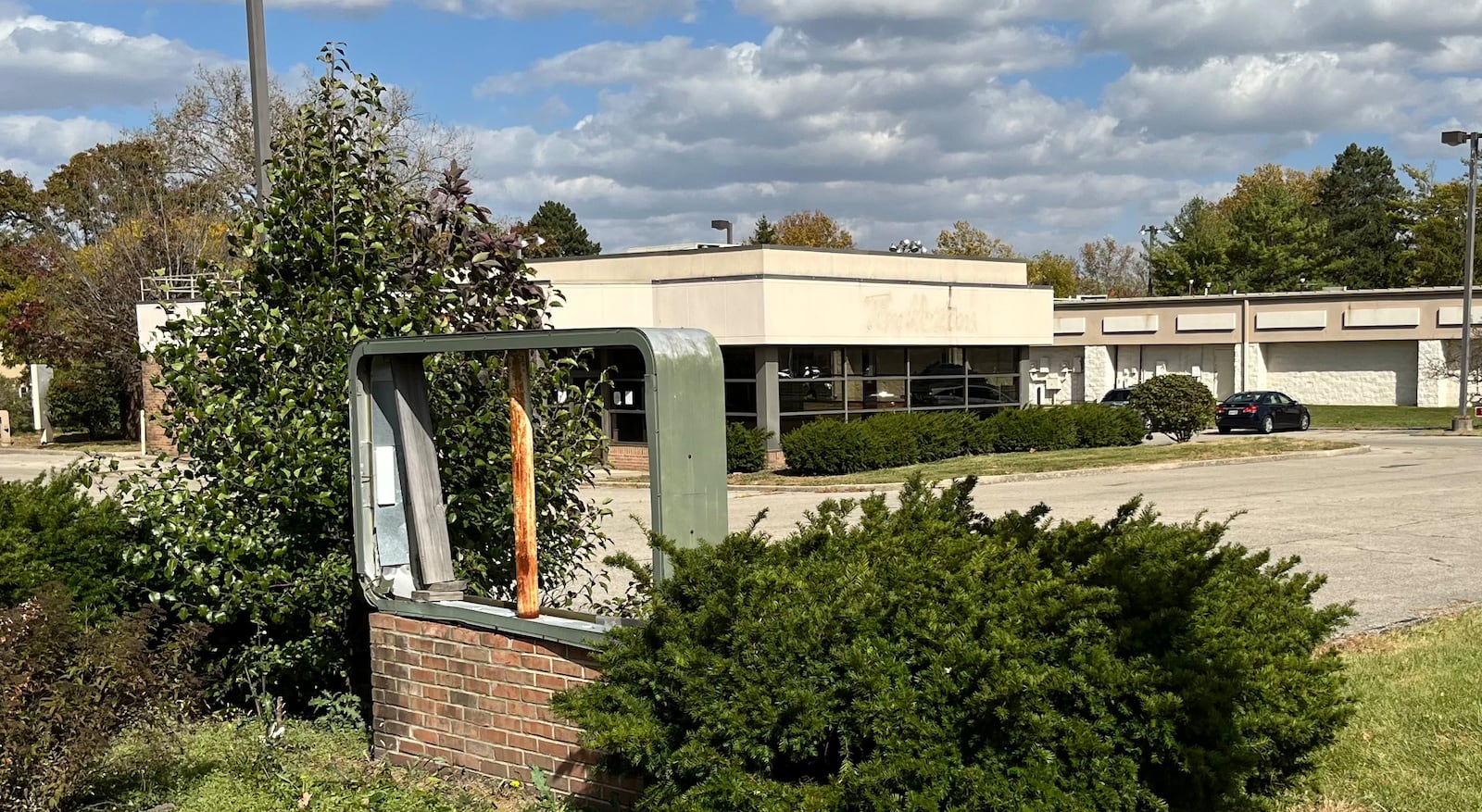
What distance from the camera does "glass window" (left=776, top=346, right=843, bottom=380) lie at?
29922 millimetres

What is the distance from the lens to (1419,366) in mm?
50312

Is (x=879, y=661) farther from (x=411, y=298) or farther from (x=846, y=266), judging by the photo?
(x=846, y=266)

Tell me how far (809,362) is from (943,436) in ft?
11.7

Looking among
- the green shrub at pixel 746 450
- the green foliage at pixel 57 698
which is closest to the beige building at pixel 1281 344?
the green shrub at pixel 746 450

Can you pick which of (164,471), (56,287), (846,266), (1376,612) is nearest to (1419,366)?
(846,266)

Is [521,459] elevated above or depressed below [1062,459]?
above

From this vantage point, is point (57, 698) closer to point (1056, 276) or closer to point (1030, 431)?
point (1030, 431)

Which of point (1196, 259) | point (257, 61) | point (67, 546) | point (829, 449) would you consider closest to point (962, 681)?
point (67, 546)

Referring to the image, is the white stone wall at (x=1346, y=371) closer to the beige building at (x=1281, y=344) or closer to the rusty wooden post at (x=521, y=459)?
the beige building at (x=1281, y=344)

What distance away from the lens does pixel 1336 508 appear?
722 inches

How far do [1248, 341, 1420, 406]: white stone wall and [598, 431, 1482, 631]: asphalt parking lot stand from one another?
22.2 metres

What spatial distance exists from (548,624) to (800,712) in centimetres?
171

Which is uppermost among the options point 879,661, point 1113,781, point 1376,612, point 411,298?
point 411,298

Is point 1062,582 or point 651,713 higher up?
point 1062,582
